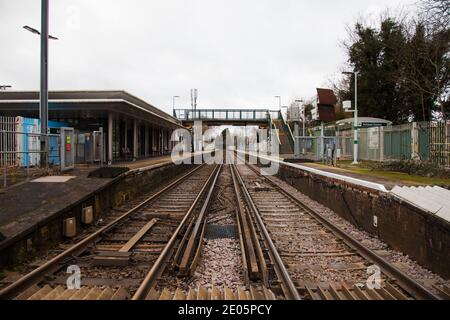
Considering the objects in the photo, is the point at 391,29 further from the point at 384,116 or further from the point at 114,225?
the point at 114,225

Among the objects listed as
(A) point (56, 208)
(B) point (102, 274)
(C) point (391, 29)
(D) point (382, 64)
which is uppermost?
(C) point (391, 29)

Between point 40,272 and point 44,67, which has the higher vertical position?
point 44,67

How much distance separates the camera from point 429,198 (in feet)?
22.6

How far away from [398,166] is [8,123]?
15429 mm

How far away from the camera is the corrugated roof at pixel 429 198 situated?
20.1 ft

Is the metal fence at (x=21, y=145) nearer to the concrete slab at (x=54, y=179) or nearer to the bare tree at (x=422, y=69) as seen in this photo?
the concrete slab at (x=54, y=179)

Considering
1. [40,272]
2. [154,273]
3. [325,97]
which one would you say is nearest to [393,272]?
[154,273]

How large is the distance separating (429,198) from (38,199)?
7.98 meters

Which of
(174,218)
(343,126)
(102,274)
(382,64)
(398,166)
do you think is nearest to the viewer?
(102,274)

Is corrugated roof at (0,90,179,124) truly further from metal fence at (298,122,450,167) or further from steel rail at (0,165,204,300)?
steel rail at (0,165,204,300)

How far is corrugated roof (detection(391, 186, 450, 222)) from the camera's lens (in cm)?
614

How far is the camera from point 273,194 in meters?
Answer: 16.1

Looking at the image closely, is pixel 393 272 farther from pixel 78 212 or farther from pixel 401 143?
pixel 401 143
